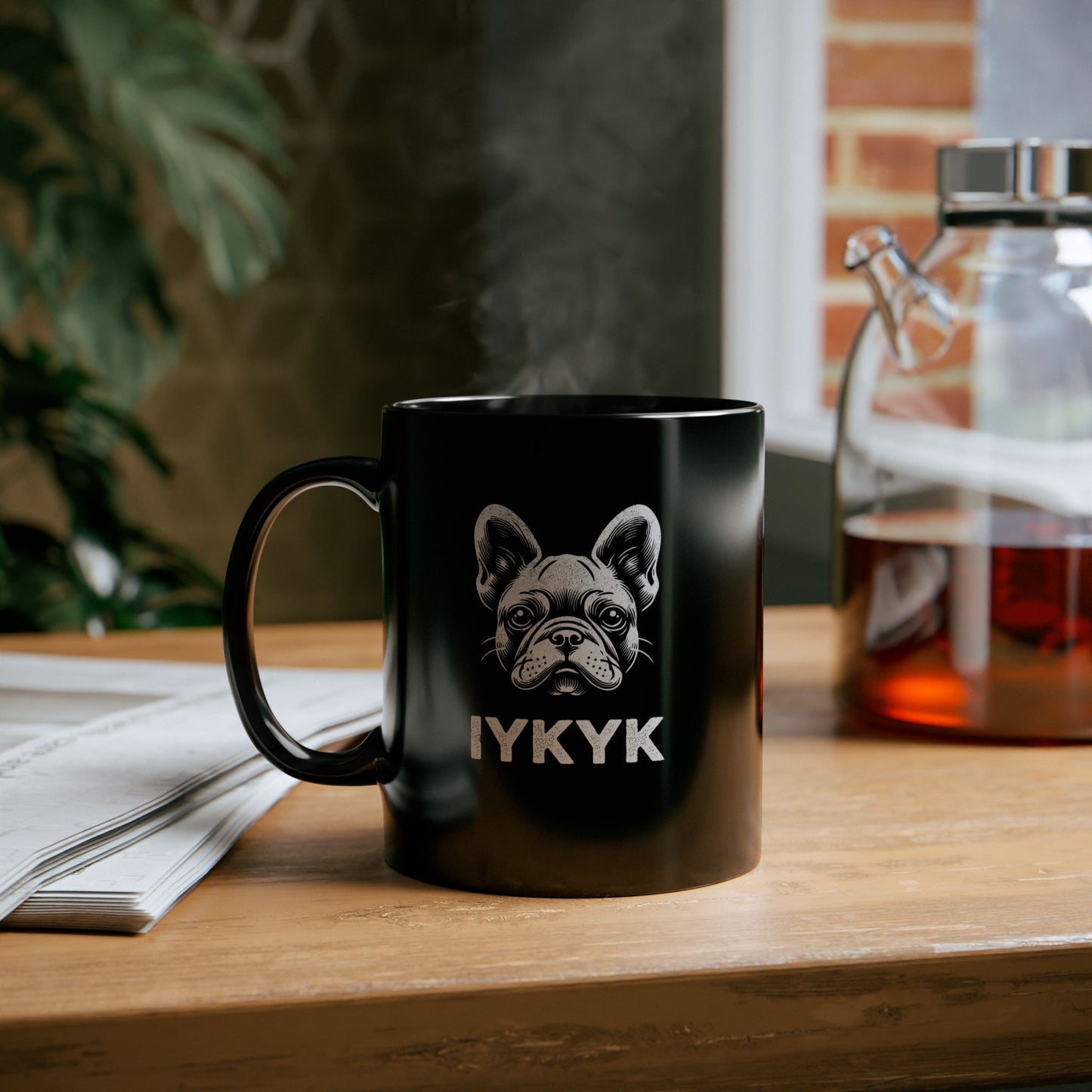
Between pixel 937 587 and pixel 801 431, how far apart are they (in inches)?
35.6

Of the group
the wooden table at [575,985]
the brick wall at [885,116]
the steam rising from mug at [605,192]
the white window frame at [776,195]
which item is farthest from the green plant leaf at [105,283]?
the wooden table at [575,985]

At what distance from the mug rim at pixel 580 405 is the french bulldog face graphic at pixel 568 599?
1.4 inches

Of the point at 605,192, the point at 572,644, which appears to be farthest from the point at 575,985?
the point at 605,192

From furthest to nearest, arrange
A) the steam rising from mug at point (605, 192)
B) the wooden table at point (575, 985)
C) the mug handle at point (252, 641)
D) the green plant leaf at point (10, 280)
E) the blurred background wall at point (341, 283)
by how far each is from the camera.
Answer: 1. the blurred background wall at point (341, 283)
2. the steam rising from mug at point (605, 192)
3. the green plant leaf at point (10, 280)
4. the mug handle at point (252, 641)
5. the wooden table at point (575, 985)

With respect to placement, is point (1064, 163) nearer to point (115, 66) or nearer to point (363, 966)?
point (363, 966)

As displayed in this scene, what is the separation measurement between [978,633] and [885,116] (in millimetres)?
1150

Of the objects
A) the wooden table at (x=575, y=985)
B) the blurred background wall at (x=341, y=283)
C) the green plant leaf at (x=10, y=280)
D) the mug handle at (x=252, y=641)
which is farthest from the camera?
the blurred background wall at (x=341, y=283)

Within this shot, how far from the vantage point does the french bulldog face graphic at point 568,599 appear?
0.40 meters

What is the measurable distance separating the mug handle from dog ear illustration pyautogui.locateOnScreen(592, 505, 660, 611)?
89 millimetres

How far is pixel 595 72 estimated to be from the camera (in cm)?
188

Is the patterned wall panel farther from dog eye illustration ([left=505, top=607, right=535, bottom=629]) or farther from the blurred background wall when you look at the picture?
dog eye illustration ([left=505, top=607, right=535, bottom=629])

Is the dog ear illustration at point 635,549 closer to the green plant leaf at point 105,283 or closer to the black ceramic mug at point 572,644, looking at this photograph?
the black ceramic mug at point 572,644

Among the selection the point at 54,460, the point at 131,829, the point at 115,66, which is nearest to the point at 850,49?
the point at 115,66

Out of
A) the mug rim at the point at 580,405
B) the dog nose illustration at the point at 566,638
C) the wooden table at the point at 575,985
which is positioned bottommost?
the wooden table at the point at 575,985
